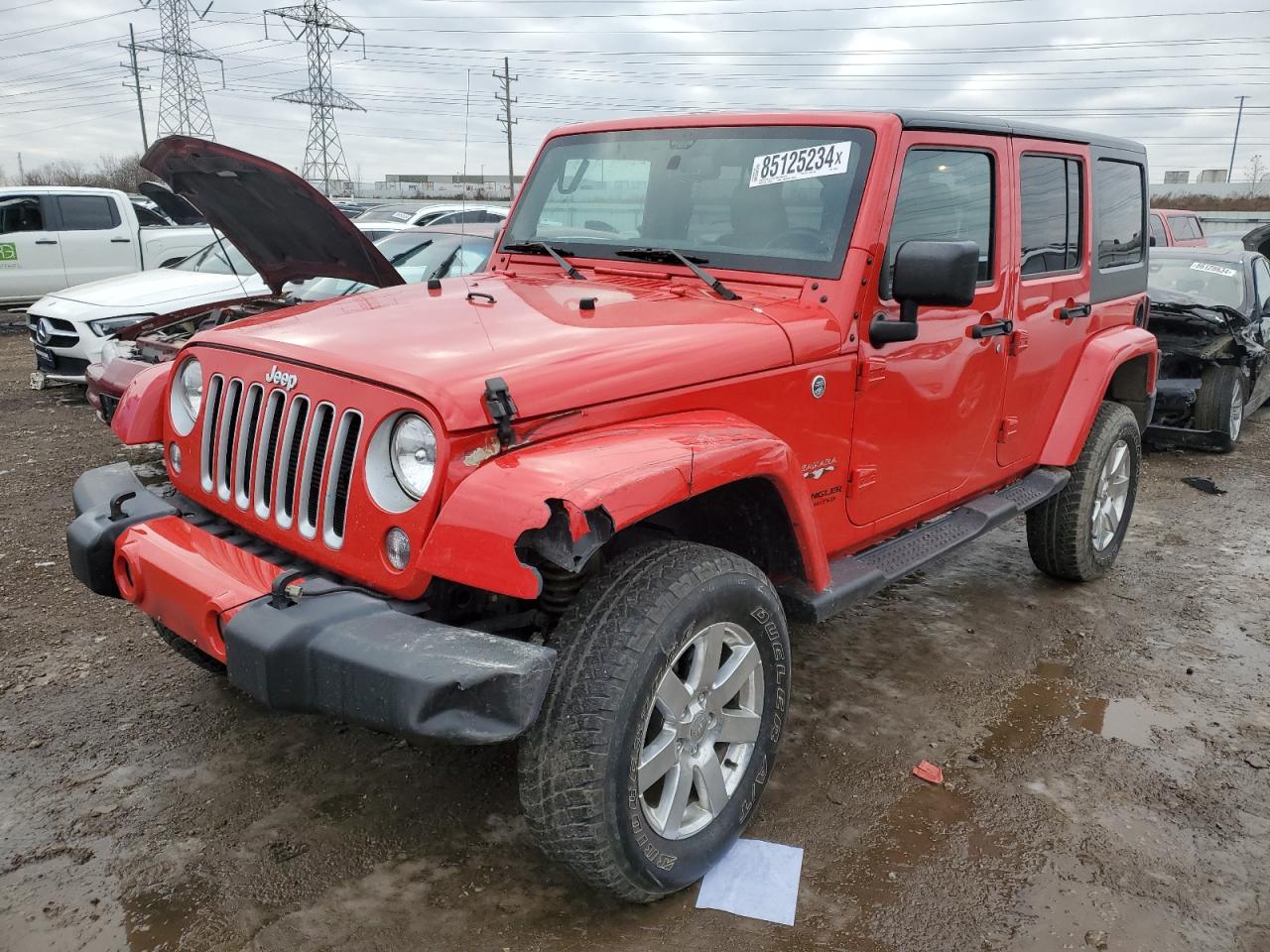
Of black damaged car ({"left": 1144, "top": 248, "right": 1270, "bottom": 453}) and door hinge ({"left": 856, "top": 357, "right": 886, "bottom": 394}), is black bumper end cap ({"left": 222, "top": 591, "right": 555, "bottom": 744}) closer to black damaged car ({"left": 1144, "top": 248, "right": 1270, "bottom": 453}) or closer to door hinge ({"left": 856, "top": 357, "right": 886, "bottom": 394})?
door hinge ({"left": 856, "top": 357, "right": 886, "bottom": 394})

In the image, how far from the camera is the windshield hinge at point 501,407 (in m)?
2.16

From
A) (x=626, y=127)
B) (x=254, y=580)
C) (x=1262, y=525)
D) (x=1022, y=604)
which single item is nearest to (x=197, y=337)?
(x=254, y=580)

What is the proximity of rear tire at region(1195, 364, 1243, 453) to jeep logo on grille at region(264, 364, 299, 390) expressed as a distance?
736 cm

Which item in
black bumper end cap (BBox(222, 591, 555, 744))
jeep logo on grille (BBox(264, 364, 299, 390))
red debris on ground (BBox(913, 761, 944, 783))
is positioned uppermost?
jeep logo on grille (BBox(264, 364, 299, 390))

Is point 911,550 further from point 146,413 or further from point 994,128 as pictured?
point 146,413

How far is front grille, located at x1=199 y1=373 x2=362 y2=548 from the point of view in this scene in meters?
2.32

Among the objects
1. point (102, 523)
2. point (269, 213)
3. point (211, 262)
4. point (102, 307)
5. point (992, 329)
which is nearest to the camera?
point (102, 523)

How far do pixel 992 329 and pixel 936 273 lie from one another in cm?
93

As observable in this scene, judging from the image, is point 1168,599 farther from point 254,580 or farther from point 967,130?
point 254,580

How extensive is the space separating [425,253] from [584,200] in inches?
152

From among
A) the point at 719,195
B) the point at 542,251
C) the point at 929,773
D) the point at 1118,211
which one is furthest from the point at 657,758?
the point at 1118,211

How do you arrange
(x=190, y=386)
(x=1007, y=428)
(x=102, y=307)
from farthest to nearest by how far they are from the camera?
(x=102, y=307) < (x=1007, y=428) < (x=190, y=386)

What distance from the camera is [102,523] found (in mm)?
2676

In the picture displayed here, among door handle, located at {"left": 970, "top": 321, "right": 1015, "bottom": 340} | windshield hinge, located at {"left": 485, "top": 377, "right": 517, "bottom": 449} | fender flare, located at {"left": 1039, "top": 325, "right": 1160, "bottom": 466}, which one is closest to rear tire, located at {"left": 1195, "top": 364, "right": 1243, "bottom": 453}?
fender flare, located at {"left": 1039, "top": 325, "right": 1160, "bottom": 466}
